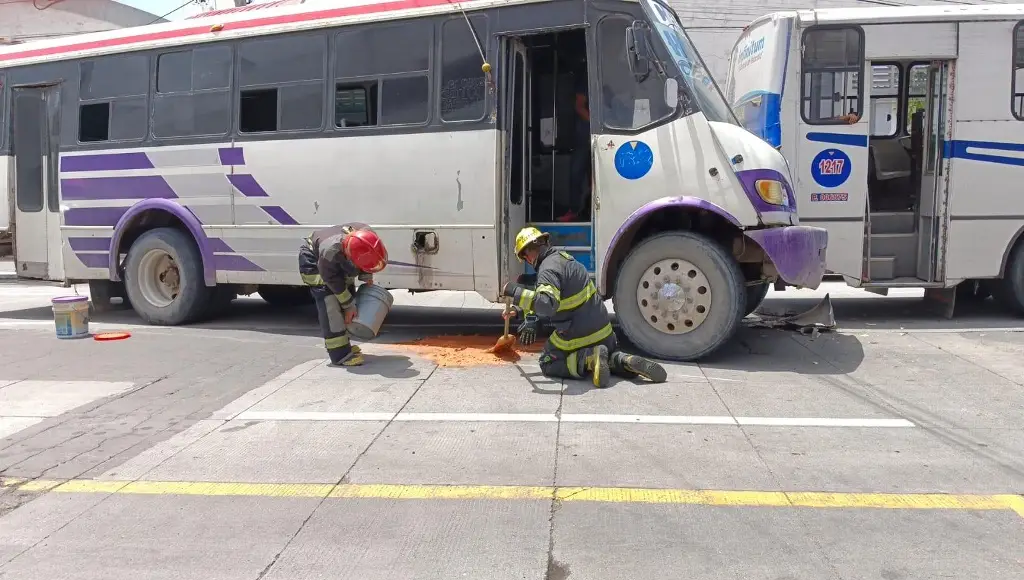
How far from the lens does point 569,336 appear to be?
A: 6.04 meters

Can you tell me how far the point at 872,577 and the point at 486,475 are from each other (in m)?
1.93

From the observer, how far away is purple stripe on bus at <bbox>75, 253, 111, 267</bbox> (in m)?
8.97

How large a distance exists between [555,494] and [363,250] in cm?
314

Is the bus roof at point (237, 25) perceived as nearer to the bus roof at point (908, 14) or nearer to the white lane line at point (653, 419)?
the bus roof at point (908, 14)

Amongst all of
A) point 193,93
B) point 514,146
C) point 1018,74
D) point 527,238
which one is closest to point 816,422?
point 527,238

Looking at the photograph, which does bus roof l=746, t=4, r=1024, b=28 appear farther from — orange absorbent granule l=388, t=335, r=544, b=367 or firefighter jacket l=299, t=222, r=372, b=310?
firefighter jacket l=299, t=222, r=372, b=310

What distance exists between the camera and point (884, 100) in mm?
8945

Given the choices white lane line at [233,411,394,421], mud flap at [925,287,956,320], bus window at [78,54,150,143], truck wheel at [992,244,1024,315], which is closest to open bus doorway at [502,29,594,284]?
white lane line at [233,411,394,421]

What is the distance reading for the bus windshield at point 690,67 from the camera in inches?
257

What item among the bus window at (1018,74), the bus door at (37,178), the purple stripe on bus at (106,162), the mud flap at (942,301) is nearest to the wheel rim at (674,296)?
the mud flap at (942,301)

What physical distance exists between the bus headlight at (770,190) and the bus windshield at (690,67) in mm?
657

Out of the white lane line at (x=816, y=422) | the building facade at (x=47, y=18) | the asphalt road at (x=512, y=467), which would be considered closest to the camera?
the asphalt road at (x=512, y=467)

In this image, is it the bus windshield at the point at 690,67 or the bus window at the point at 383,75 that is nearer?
the bus windshield at the point at 690,67

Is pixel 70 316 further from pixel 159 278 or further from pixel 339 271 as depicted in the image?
pixel 339 271
